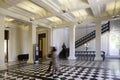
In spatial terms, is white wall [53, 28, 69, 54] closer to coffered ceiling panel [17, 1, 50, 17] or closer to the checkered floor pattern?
coffered ceiling panel [17, 1, 50, 17]

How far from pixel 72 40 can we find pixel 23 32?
513 cm

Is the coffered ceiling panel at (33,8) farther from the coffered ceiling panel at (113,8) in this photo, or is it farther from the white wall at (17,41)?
the coffered ceiling panel at (113,8)

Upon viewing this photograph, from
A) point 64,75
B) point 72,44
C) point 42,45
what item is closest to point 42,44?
point 42,45

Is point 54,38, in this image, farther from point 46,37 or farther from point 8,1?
point 8,1

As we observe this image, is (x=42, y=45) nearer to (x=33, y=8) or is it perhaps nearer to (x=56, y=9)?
(x=33, y=8)

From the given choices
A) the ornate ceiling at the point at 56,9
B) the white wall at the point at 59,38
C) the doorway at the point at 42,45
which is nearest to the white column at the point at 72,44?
the ornate ceiling at the point at 56,9

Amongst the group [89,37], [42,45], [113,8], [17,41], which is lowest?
[42,45]

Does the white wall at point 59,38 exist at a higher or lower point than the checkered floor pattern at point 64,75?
higher

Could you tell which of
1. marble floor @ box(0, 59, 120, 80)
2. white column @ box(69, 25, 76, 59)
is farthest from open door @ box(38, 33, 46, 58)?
marble floor @ box(0, 59, 120, 80)

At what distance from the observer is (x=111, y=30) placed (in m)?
16.2

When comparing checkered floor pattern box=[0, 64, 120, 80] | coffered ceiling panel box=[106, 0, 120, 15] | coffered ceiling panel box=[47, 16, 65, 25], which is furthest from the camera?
coffered ceiling panel box=[47, 16, 65, 25]

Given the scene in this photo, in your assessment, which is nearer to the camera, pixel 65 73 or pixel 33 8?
pixel 65 73

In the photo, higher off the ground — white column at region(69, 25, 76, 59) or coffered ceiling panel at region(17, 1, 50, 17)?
coffered ceiling panel at region(17, 1, 50, 17)

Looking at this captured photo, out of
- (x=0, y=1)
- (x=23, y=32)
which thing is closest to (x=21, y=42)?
(x=23, y=32)
